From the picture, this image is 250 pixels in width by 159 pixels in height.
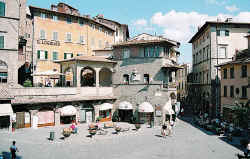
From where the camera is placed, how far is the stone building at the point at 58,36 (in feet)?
114

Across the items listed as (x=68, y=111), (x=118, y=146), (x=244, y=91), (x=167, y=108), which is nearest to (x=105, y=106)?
(x=68, y=111)

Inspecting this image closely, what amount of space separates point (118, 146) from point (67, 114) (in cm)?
966

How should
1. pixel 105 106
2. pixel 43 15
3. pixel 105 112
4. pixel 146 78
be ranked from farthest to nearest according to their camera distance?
pixel 43 15, pixel 105 112, pixel 146 78, pixel 105 106

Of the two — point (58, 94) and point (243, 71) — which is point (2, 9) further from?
point (243, 71)

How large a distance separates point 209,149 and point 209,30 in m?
25.9

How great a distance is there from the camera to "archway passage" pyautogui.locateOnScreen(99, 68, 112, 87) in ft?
107

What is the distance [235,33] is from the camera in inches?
1442

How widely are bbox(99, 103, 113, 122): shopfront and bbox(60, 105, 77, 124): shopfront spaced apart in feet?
13.3

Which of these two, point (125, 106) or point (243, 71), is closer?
point (243, 71)

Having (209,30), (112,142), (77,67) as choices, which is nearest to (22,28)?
(77,67)

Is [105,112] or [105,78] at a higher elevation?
[105,78]

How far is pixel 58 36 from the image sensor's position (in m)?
36.8

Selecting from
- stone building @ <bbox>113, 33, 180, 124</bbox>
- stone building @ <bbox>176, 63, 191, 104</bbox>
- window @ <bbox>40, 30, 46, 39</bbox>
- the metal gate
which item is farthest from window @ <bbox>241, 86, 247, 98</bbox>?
stone building @ <bbox>176, 63, 191, 104</bbox>

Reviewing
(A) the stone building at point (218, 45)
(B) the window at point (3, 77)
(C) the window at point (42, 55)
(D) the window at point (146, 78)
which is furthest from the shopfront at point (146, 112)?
(C) the window at point (42, 55)
